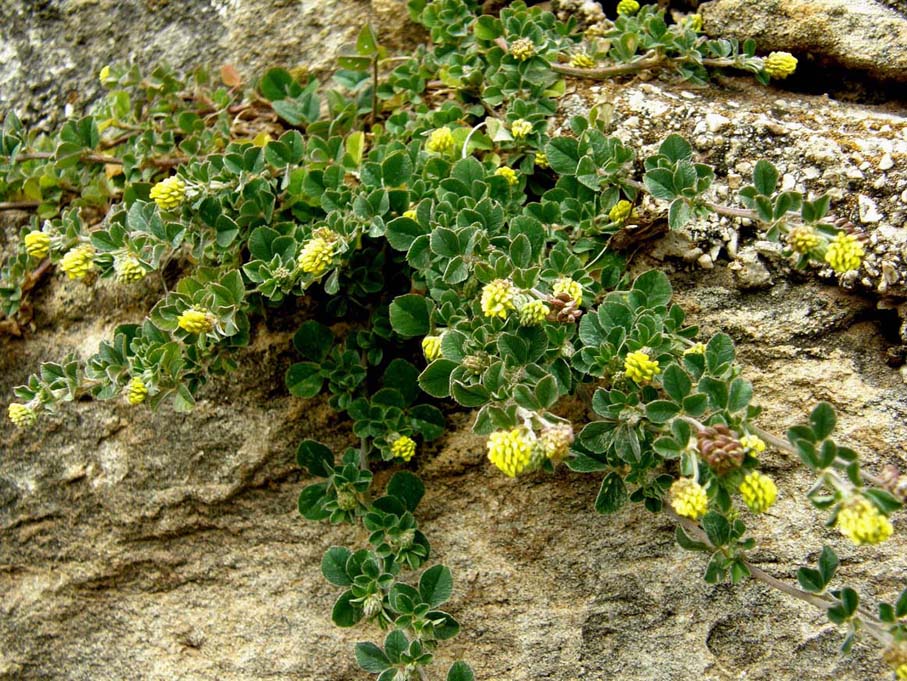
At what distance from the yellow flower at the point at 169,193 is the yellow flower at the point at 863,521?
1.60 metres

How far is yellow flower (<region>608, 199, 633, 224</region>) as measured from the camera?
1.87 m

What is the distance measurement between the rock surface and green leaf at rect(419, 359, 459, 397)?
1.09 ft

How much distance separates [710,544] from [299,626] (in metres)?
1.05

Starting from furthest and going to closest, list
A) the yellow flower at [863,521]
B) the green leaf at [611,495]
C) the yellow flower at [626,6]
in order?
the yellow flower at [626,6]
the green leaf at [611,495]
the yellow flower at [863,521]

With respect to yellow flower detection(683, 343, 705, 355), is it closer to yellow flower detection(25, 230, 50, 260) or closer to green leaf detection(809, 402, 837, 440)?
green leaf detection(809, 402, 837, 440)

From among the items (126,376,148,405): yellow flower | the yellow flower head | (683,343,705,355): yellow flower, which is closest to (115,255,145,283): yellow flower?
(126,376,148,405): yellow flower

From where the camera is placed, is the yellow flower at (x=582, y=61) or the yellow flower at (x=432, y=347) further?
the yellow flower at (x=582, y=61)

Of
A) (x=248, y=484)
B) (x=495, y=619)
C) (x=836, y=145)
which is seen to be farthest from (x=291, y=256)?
(x=836, y=145)

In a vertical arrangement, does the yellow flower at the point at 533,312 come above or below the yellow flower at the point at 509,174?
below

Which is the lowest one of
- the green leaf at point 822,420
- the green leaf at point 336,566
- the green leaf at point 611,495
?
the green leaf at point 336,566

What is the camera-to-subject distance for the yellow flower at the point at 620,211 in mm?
1870

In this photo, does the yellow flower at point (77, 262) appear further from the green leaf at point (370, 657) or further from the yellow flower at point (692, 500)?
the yellow flower at point (692, 500)

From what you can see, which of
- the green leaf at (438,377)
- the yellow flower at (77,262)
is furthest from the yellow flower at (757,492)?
the yellow flower at (77,262)

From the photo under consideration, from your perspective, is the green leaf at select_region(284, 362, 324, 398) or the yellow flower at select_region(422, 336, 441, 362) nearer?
the yellow flower at select_region(422, 336, 441, 362)
